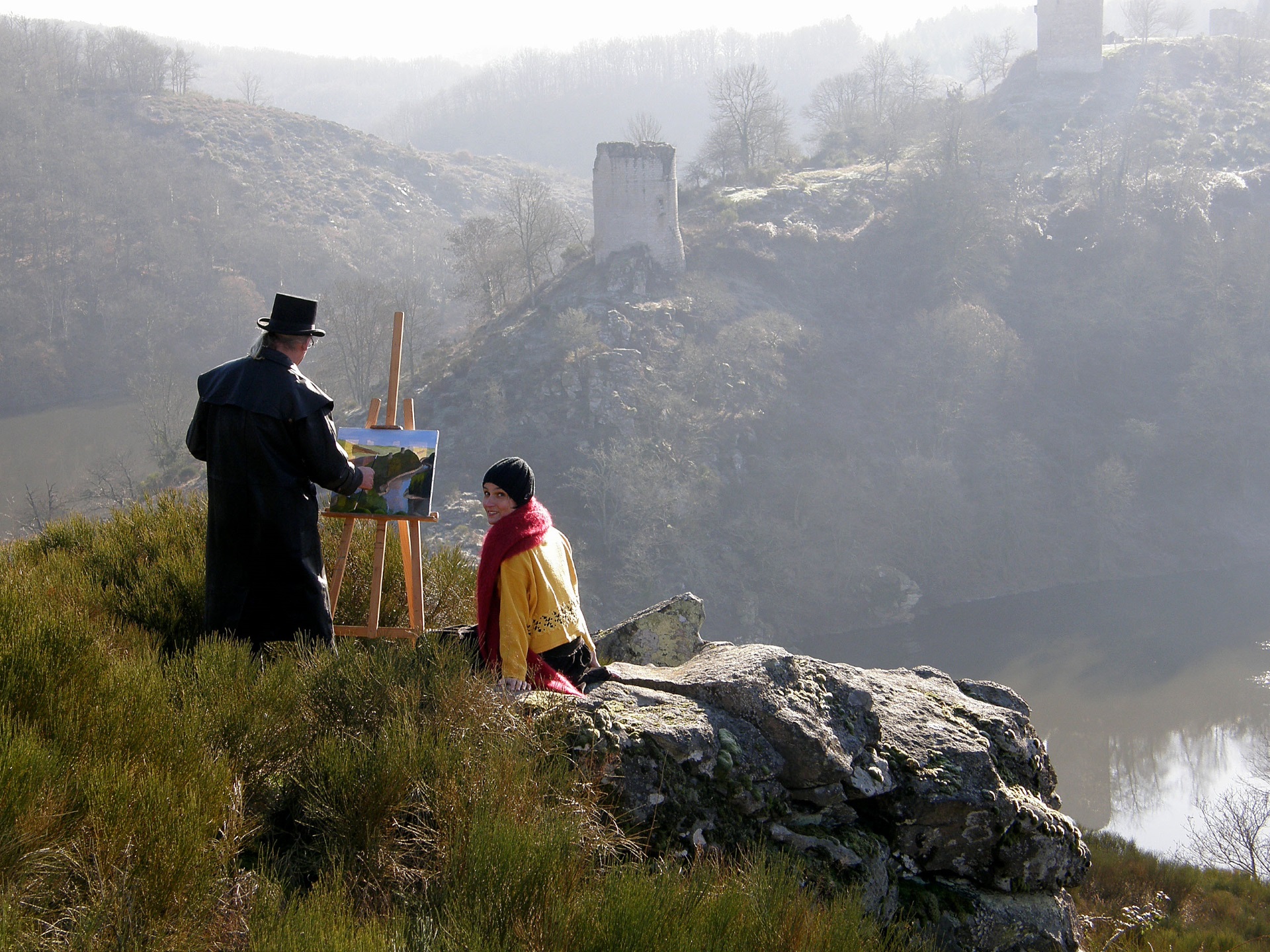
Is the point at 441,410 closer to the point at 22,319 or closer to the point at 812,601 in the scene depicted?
the point at 812,601

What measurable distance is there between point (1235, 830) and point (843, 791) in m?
20.4

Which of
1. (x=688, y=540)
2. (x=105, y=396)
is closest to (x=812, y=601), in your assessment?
(x=688, y=540)

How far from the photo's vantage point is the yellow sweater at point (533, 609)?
136 inches

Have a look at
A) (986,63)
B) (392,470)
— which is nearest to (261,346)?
(392,470)

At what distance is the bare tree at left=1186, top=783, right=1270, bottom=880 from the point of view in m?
17.8

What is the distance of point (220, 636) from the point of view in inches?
143

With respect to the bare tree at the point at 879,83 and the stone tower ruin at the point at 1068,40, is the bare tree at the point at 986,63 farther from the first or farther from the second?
the stone tower ruin at the point at 1068,40

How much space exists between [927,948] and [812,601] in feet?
104

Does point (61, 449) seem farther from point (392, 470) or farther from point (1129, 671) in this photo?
point (392, 470)

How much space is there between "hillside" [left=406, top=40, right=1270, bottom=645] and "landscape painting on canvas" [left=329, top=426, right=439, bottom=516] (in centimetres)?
2575

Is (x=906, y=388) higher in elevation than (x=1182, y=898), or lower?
higher

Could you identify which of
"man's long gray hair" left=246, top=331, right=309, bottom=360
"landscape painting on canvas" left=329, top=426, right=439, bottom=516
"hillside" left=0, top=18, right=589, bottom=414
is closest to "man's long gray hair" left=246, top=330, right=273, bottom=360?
"man's long gray hair" left=246, top=331, right=309, bottom=360

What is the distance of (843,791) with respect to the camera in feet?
10.5

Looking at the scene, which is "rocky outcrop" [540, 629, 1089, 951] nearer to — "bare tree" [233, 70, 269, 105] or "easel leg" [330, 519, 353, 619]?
"easel leg" [330, 519, 353, 619]
